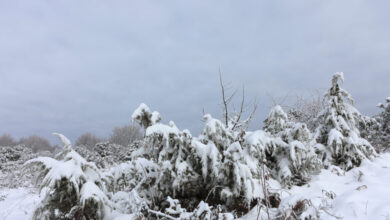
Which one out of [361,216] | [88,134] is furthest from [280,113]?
[88,134]

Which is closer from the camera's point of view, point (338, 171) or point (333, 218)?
point (333, 218)

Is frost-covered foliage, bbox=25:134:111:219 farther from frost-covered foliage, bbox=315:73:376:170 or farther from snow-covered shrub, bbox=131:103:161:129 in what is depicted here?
frost-covered foliage, bbox=315:73:376:170

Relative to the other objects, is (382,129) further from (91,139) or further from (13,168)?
(91,139)

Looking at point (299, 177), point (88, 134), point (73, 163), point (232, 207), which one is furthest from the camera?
point (88, 134)

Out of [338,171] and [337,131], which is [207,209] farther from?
[337,131]

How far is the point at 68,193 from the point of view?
3010 mm

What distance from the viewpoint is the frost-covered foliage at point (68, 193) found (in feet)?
9.29

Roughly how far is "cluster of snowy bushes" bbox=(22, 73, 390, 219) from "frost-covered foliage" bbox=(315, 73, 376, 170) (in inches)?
45.0

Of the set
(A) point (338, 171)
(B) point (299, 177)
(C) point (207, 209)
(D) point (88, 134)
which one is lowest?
(C) point (207, 209)

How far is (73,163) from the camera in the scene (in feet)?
10.0

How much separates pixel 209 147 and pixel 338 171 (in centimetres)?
346

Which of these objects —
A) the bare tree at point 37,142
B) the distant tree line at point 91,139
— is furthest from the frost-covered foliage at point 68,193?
the bare tree at point 37,142

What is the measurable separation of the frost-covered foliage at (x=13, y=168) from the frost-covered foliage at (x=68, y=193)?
432 cm

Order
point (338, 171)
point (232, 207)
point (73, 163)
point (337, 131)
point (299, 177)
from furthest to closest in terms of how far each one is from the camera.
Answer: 1. point (337, 131)
2. point (338, 171)
3. point (299, 177)
4. point (232, 207)
5. point (73, 163)
